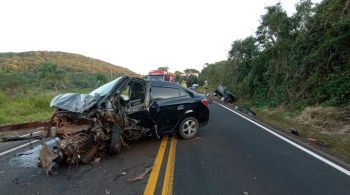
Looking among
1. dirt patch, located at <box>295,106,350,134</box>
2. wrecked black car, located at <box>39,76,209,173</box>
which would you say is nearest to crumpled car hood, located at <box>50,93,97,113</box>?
wrecked black car, located at <box>39,76,209,173</box>

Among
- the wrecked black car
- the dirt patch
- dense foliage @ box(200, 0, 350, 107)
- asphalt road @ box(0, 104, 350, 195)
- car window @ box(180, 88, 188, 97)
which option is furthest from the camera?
dense foliage @ box(200, 0, 350, 107)

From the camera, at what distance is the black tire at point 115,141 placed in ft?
21.7

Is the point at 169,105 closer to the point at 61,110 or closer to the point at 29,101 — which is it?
the point at 61,110

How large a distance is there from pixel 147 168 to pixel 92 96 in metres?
2.29

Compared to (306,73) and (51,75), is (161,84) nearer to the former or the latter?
(306,73)

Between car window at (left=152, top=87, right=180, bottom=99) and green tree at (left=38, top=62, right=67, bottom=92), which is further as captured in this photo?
green tree at (left=38, top=62, right=67, bottom=92)

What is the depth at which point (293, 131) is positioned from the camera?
9.63 meters

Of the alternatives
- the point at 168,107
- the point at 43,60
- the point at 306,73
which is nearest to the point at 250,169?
the point at 168,107

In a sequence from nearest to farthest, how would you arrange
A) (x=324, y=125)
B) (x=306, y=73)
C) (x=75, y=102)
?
(x=75, y=102)
(x=324, y=125)
(x=306, y=73)

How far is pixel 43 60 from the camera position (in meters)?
74.8

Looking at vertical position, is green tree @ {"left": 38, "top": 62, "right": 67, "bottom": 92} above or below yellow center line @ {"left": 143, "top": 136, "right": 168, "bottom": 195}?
below

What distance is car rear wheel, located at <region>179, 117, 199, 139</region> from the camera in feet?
27.3

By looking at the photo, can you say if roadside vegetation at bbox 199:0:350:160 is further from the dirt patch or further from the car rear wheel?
the car rear wheel

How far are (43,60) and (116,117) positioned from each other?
247 ft
